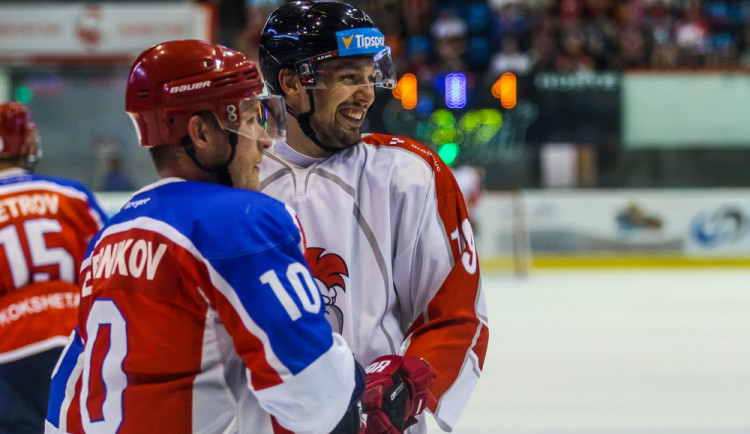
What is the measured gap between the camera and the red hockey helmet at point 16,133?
2.36 m

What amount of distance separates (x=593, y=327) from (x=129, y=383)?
4.93 metres

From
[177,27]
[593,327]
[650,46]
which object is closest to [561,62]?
[650,46]

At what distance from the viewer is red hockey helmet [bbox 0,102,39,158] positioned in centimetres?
236

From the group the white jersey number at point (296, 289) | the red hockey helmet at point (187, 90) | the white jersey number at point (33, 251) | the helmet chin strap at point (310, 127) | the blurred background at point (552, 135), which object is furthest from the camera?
the blurred background at point (552, 135)

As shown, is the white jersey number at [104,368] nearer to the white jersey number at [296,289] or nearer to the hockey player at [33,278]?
the white jersey number at [296,289]

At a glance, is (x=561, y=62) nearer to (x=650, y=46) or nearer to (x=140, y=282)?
(x=650, y=46)

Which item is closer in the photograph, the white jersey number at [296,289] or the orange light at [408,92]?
the white jersey number at [296,289]

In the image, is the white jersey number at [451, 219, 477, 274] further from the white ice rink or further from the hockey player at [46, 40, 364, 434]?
the white ice rink

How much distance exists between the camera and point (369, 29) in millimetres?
1562

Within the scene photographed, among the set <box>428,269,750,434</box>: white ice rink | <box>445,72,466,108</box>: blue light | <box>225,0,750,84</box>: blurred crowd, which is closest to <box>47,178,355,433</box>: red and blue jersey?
<box>428,269,750,434</box>: white ice rink

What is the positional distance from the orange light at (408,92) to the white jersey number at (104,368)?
7425mm

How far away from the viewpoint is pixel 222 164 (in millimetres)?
1184

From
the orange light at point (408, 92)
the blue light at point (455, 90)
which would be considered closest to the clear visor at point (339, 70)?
the orange light at point (408, 92)

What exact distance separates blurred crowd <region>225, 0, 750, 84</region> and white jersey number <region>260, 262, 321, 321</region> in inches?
362
